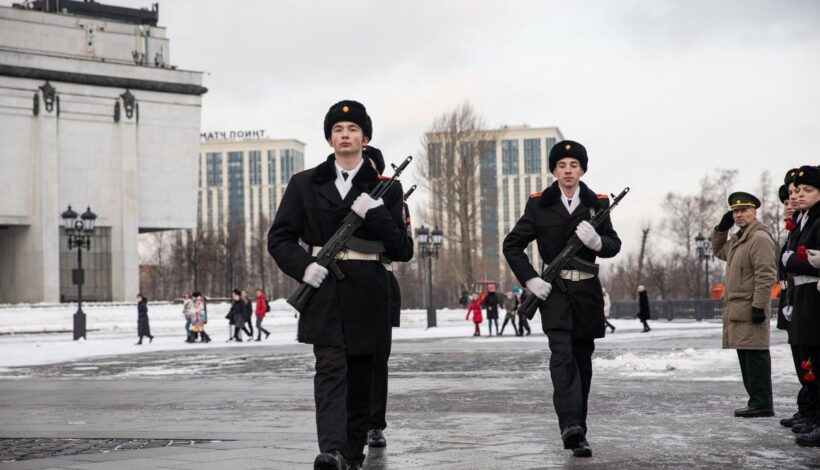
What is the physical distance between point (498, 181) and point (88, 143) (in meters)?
64.8

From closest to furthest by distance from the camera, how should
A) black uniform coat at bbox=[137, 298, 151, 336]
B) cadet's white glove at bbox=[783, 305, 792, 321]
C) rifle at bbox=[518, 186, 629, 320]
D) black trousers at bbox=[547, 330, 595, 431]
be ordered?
black trousers at bbox=[547, 330, 595, 431] < rifle at bbox=[518, 186, 629, 320] < cadet's white glove at bbox=[783, 305, 792, 321] < black uniform coat at bbox=[137, 298, 151, 336]

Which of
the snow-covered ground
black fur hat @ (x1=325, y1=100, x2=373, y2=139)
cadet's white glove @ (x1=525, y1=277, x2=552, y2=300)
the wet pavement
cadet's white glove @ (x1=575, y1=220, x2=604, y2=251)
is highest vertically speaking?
black fur hat @ (x1=325, y1=100, x2=373, y2=139)

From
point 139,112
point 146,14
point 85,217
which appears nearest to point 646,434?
point 85,217

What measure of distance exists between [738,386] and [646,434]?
4863 mm

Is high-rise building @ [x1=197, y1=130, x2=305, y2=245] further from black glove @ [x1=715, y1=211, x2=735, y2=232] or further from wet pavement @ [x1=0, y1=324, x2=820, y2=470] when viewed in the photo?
black glove @ [x1=715, y1=211, x2=735, y2=232]

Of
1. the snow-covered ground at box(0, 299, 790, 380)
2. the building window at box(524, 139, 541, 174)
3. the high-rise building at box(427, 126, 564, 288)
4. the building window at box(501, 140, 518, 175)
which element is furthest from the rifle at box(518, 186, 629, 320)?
the building window at box(501, 140, 518, 175)

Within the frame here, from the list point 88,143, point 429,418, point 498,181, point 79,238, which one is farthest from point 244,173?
point 429,418

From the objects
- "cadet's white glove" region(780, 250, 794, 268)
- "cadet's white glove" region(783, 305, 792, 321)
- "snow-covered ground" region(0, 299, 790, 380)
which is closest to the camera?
"cadet's white glove" region(780, 250, 794, 268)

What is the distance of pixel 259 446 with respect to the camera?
26.2 ft

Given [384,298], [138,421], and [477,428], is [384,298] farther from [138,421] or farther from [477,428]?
[138,421]

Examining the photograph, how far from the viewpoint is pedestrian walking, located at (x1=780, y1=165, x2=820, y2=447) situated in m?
8.01

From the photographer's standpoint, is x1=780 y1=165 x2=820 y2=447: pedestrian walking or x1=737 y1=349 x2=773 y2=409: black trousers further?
x1=737 y1=349 x2=773 y2=409: black trousers

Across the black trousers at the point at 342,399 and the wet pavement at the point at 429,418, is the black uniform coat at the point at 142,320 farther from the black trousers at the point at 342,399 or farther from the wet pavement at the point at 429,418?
the black trousers at the point at 342,399

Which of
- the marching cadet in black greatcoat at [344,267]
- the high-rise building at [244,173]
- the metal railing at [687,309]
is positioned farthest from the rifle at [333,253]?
the high-rise building at [244,173]
